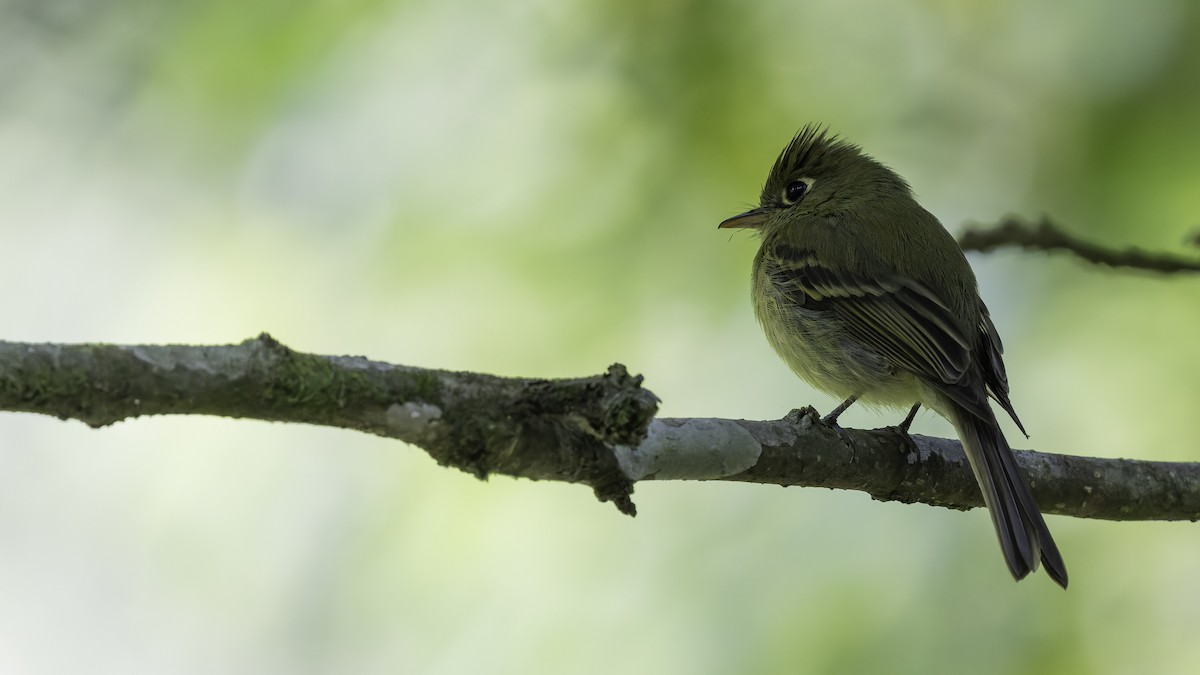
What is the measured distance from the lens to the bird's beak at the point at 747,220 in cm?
592

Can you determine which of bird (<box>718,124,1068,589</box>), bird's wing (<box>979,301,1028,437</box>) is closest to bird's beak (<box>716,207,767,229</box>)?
bird (<box>718,124,1068,589</box>)

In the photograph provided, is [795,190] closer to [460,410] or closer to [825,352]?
[825,352]

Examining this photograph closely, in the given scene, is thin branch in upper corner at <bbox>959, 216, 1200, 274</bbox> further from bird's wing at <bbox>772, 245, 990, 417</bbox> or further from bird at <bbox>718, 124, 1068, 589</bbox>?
bird's wing at <bbox>772, 245, 990, 417</bbox>

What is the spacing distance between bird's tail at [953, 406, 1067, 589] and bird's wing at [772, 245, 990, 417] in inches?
9.5

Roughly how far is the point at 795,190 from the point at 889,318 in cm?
154

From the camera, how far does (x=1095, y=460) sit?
13.0ft

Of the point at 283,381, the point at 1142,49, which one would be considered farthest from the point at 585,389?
the point at 1142,49

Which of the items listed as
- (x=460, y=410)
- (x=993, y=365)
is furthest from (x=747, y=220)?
(x=460, y=410)

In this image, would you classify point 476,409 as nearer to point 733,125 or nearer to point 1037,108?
point 733,125

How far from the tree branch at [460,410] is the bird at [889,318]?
59 centimetres

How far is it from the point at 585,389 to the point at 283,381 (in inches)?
26.9

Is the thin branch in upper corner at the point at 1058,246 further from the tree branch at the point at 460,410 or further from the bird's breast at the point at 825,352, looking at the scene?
the bird's breast at the point at 825,352

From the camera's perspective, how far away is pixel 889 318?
15.6 ft

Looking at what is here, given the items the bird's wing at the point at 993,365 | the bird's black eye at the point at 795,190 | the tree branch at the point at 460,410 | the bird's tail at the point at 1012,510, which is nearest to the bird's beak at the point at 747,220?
the bird's black eye at the point at 795,190
